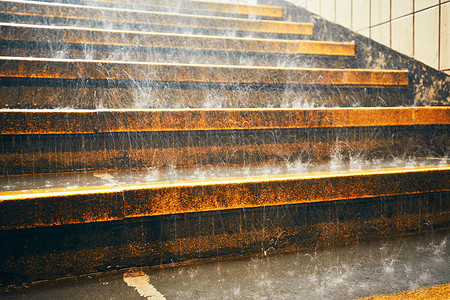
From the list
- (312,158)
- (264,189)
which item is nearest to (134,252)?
(264,189)

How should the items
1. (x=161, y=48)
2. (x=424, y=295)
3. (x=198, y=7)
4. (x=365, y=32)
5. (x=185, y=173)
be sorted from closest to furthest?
(x=424, y=295), (x=185, y=173), (x=161, y=48), (x=365, y=32), (x=198, y=7)

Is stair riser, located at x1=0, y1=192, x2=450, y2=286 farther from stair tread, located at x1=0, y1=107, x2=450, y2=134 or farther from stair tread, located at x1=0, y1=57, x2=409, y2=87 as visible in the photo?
stair tread, located at x1=0, y1=57, x2=409, y2=87

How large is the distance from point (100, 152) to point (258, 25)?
10.8ft

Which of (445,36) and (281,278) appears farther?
(445,36)

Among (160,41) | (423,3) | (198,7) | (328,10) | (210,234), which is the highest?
(198,7)

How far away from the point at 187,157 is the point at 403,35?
2.92 meters

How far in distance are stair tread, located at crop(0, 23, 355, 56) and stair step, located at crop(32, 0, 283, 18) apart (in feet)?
4.81

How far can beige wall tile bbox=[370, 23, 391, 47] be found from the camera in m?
3.86

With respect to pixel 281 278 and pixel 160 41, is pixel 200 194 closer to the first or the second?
pixel 281 278

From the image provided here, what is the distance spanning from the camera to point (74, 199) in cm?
146

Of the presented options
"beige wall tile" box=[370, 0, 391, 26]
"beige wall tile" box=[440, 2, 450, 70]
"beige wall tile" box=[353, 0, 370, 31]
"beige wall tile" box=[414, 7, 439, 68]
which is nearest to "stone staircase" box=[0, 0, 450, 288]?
"beige wall tile" box=[414, 7, 439, 68]

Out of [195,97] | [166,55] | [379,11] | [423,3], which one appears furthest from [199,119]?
[379,11]

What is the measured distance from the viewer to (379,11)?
396 cm

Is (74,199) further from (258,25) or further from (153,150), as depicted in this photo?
(258,25)
